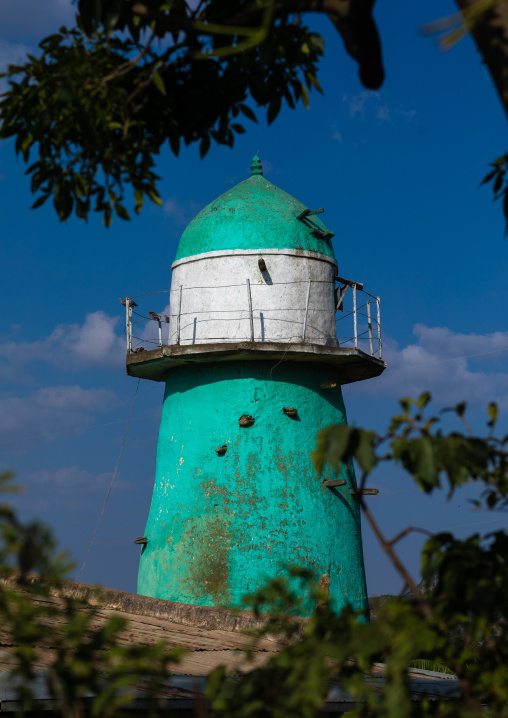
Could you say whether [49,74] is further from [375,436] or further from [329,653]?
[329,653]

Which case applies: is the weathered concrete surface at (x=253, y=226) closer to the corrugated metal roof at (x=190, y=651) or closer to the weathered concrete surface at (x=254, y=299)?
the weathered concrete surface at (x=254, y=299)

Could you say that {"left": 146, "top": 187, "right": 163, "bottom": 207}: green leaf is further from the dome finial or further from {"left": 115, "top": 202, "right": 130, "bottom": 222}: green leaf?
the dome finial

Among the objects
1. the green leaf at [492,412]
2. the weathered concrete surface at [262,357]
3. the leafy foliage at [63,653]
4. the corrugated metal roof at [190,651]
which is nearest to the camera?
the leafy foliage at [63,653]

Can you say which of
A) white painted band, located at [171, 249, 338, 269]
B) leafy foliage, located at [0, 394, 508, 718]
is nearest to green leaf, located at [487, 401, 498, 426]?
leafy foliage, located at [0, 394, 508, 718]

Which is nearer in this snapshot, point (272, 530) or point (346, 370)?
point (272, 530)

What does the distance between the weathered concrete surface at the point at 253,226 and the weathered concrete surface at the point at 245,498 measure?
1.88m

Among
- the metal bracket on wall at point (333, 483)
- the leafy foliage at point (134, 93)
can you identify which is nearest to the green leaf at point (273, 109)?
the leafy foliage at point (134, 93)

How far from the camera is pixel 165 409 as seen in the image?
555 inches

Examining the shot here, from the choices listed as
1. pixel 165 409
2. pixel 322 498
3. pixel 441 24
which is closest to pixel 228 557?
pixel 322 498

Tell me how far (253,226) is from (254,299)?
1195 mm

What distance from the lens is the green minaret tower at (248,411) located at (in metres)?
12.7

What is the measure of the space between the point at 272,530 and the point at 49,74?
9.36m

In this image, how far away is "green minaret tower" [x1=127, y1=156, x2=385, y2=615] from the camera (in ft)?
41.7

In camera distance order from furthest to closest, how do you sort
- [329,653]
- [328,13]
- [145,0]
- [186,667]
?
1. [186,667]
2. [145,0]
3. [328,13]
4. [329,653]
